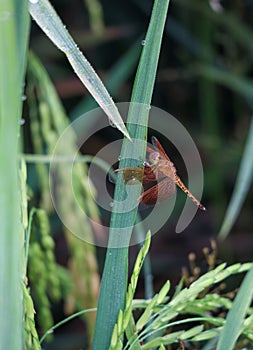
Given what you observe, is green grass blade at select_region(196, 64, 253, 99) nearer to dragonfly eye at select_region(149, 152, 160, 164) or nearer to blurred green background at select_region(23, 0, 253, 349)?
blurred green background at select_region(23, 0, 253, 349)

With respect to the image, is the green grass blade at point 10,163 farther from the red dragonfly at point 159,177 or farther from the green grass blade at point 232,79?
the green grass blade at point 232,79

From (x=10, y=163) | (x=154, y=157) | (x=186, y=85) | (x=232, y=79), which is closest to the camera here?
(x=10, y=163)

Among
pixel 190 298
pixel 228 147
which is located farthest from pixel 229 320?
pixel 228 147

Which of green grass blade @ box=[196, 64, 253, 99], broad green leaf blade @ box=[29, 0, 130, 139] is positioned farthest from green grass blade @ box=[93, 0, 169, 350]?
green grass blade @ box=[196, 64, 253, 99]

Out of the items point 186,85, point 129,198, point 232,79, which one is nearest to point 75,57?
point 129,198

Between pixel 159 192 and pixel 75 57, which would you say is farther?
pixel 159 192

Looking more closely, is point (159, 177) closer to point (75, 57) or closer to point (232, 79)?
point (75, 57)
